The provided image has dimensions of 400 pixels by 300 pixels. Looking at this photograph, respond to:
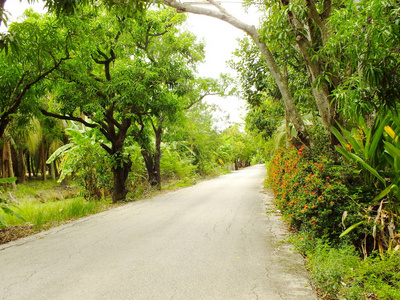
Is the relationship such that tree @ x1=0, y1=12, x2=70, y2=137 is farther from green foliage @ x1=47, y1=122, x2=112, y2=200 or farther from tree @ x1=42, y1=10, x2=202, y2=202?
green foliage @ x1=47, y1=122, x2=112, y2=200

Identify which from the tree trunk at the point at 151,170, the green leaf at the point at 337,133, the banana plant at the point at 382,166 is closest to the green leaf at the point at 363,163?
the banana plant at the point at 382,166

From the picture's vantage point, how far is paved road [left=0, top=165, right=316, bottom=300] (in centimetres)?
342

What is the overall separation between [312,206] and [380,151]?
165 cm

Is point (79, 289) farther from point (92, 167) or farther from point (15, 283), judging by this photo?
point (92, 167)

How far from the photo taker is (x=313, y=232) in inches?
182

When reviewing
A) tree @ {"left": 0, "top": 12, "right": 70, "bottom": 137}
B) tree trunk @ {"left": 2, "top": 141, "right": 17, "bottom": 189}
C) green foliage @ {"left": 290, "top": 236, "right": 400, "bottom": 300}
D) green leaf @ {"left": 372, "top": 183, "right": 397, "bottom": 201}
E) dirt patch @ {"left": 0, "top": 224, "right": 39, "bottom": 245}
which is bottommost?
green foliage @ {"left": 290, "top": 236, "right": 400, "bottom": 300}

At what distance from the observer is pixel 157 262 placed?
14.2 feet

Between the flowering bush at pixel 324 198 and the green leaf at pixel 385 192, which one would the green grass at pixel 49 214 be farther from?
the green leaf at pixel 385 192

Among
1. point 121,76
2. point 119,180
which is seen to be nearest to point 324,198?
point 121,76

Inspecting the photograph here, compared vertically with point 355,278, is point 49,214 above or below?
above

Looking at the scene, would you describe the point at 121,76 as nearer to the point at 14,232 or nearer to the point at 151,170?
the point at 14,232

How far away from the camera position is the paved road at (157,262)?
342cm

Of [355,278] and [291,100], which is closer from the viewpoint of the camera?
[355,278]

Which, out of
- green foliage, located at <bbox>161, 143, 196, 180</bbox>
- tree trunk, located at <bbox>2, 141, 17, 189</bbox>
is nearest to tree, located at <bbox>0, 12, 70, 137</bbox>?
green foliage, located at <bbox>161, 143, 196, 180</bbox>
